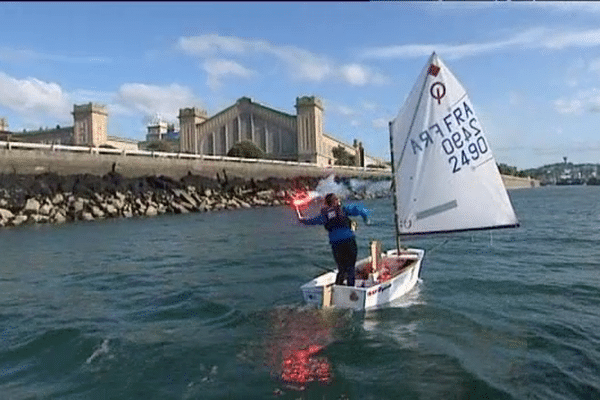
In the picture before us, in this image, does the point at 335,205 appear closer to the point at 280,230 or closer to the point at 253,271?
the point at 253,271

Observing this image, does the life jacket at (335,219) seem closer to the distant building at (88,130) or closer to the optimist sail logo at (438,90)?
the optimist sail logo at (438,90)

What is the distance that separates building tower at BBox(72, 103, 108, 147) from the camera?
146m

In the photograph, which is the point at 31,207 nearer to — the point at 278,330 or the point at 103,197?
the point at 103,197

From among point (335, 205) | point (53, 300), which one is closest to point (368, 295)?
point (335, 205)

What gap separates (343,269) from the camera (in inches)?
484

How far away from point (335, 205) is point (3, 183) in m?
30.3

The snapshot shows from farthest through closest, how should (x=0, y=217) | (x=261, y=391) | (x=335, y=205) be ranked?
(x=0, y=217) → (x=335, y=205) → (x=261, y=391)

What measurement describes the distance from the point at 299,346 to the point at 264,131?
474 ft

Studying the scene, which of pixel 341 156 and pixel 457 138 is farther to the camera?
pixel 341 156

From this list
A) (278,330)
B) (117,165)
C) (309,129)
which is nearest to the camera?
(278,330)

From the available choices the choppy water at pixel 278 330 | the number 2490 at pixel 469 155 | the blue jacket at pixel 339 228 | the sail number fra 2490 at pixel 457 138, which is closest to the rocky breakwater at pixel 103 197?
the choppy water at pixel 278 330

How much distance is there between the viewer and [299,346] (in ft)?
32.5

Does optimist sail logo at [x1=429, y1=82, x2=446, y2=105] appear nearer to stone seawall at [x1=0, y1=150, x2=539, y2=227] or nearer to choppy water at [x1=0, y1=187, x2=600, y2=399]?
choppy water at [x1=0, y1=187, x2=600, y2=399]

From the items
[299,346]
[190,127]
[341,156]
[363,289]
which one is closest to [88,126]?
[190,127]
